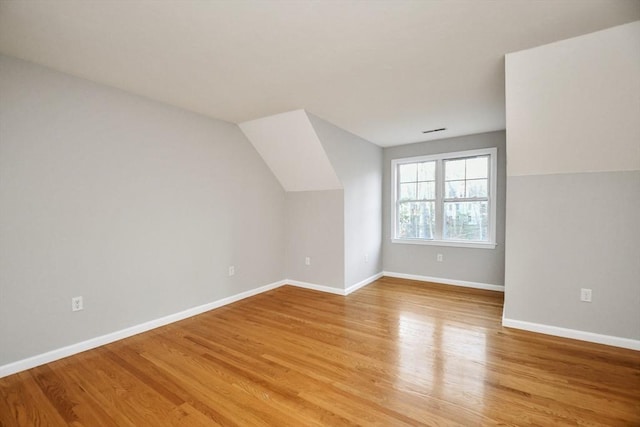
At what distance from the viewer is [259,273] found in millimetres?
4277

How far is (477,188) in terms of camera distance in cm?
445

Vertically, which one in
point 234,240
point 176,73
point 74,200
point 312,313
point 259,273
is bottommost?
point 312,313

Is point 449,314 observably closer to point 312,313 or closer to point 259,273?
point 312,313

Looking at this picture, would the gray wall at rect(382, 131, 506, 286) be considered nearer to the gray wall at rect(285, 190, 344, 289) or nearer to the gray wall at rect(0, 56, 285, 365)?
the gray wall at rect(285, 190, 344, 289)

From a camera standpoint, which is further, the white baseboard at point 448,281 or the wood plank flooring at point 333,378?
the white baseboard at point 448,281

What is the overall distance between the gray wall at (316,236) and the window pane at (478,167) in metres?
2.06

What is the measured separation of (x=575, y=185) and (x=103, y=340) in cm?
457

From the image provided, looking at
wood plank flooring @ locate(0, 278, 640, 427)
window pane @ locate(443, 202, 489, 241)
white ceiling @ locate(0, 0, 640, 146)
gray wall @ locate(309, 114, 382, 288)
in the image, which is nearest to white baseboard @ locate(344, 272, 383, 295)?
gray wall @ locate(309, 114, 382, 288)

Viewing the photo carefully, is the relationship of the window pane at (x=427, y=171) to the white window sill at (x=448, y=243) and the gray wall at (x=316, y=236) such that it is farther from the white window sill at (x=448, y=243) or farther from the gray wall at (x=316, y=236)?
the gray wall at (x=316, y=236)

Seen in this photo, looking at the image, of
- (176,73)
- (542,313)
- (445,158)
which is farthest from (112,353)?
(445,158)

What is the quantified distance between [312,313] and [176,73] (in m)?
2.78

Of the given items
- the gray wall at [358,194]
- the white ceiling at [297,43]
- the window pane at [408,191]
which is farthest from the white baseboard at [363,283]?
the white ceiling at [297,43]

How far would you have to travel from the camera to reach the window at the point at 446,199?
14.4 ft

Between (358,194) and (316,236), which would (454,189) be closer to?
(358,194)
